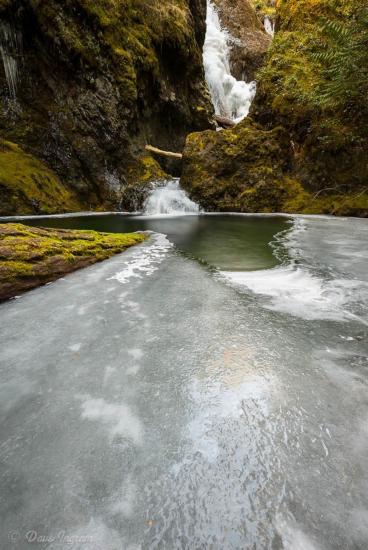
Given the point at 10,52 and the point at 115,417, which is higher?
the point at 10,52

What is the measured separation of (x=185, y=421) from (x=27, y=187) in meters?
10.9

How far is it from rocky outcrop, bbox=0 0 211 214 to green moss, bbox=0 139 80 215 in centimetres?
5

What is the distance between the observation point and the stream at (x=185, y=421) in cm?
90

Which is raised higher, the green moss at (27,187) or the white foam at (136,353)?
the green moss at (27,187)

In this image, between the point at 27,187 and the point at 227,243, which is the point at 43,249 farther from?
the point at 27,187

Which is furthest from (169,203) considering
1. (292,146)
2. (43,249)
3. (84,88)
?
(43,249)

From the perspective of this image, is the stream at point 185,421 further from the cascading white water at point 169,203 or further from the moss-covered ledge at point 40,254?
the cascading white water at point 169,203

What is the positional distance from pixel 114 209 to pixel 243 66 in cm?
1785

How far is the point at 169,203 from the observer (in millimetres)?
11688

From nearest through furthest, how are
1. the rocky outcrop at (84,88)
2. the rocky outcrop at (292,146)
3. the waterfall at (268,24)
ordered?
the rocky outcrop at (292,146) < the rocky outcrop at (84,88) < the waterfall at (268,24)

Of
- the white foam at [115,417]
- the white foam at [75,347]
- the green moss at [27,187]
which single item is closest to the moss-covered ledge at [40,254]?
the white foam at [75,347]

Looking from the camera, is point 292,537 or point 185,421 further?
point 185,421

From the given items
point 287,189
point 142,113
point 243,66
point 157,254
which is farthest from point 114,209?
point 243,66

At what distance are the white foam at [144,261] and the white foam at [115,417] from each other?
6.36 feet
